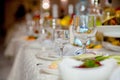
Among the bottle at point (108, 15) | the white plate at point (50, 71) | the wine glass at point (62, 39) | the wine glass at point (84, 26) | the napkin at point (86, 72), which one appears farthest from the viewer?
the bottle at point (108, 15)

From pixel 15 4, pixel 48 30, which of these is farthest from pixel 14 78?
pixel 15 4

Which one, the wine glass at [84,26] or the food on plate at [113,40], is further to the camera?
the food on plate at [113,40]

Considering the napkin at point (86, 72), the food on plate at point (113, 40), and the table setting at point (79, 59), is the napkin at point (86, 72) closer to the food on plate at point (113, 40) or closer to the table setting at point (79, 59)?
the table setting at point (79, 59)

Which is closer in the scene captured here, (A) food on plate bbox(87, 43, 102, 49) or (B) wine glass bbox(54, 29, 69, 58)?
(B) wine glass bbox(54, 29, 69, 58)

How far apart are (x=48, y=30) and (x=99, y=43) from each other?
1.16 ft

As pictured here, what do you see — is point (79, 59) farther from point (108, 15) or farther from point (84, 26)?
point (108, 15)

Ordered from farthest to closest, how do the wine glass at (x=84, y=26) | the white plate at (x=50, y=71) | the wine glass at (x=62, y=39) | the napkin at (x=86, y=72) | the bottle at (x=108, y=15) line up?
the bottle at (x=108, y=15) < the wine glass at (x=62, y=39) < the wine glass at (x=84, y=26) < the white plate at (x=50, y=71) < the napkin at (x=86, y=72)

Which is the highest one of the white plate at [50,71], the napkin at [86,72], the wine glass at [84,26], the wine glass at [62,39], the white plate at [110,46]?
the wine glass at [84,26]

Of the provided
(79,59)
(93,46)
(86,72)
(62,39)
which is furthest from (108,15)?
(86,72)

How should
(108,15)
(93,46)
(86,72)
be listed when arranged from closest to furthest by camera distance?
(86,72) < (93,46) < (108,15)

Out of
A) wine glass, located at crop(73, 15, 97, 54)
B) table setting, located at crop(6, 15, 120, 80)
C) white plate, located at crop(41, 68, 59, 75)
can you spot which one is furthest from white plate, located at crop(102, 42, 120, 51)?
white plate, located at crop(41, 68, 59, 75)

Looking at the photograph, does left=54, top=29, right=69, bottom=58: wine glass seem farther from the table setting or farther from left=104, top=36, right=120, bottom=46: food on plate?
left=104, top=36, right=120, bottom=46: food on plate

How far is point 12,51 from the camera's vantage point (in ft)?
6.84

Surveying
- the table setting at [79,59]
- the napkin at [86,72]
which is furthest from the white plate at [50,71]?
the napkin at [86,72]
